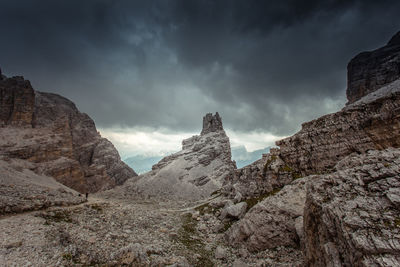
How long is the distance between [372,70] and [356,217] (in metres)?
138

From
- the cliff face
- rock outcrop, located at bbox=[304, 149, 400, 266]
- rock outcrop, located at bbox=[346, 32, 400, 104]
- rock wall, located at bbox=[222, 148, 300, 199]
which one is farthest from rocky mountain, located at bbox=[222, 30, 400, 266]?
rock outcrop, located at bbox=[346, 32, 400, 104]

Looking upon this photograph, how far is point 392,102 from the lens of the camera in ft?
67.9

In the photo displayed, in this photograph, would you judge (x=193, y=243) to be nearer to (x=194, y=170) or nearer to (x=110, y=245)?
(x=110, y=245)

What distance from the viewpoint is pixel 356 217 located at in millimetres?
7270

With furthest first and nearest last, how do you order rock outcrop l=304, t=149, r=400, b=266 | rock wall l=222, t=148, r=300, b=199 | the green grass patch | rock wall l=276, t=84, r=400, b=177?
rock wall l=222, t=148, r=300, b=199, rock wall l=276, t=84, r=400, b=177, the green grass patch, rock outcrop l=304, t=149, r=400, b=266

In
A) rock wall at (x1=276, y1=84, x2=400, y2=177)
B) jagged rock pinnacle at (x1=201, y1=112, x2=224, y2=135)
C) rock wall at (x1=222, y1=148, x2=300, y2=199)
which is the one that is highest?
jagged rock pinnacle at (x1=201, y1=112, x2=224, y2=135)

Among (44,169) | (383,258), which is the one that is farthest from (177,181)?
(383,258)

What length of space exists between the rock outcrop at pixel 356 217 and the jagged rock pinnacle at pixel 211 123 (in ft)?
469

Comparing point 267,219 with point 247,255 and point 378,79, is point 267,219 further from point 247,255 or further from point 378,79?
point 378,79

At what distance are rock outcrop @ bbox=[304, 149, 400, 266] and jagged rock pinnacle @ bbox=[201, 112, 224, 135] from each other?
143m

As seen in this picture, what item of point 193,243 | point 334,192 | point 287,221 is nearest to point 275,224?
point 287,221

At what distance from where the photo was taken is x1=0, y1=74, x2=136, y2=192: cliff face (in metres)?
75.8

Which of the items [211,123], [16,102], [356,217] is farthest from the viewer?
[211,123]

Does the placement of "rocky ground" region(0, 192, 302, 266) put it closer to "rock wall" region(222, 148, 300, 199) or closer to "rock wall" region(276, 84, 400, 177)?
"rock wall" region(222, 148, 300, 199)
